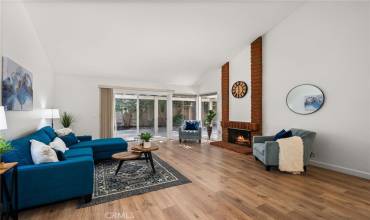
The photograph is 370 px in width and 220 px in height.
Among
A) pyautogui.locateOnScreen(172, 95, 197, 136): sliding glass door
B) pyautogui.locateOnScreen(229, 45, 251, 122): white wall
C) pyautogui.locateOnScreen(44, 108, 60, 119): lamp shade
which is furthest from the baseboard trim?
pyautogui.locateOnScreen(44, 108, 60, 119): lamp shade

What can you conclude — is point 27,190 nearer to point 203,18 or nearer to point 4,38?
point 4,38

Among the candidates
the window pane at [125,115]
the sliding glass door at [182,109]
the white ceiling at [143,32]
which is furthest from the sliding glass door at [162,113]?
the white ceiling at [143,32]

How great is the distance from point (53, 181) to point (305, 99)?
501cm

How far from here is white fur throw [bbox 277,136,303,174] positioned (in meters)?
3.45

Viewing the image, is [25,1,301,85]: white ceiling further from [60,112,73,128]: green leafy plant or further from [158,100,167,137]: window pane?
[158,100,167,137]: window pane

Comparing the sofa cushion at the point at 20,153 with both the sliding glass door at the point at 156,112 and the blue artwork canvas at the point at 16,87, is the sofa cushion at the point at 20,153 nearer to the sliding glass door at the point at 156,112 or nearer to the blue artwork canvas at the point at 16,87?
the blue artwork canvas at the point at 16,87

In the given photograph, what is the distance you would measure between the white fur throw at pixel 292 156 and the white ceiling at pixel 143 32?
307 centimetres

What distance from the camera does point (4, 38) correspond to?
2498 mm

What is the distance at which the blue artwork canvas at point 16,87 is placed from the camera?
2.52 meters

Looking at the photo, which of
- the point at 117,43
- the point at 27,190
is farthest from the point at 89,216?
the point at 117,43

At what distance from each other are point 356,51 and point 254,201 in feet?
11.5

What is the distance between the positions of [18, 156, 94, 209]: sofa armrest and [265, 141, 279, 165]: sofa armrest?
10.4 feet

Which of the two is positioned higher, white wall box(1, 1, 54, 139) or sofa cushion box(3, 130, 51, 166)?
white wall box(1, 1, 54, 139)

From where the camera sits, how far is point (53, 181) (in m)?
2.18
